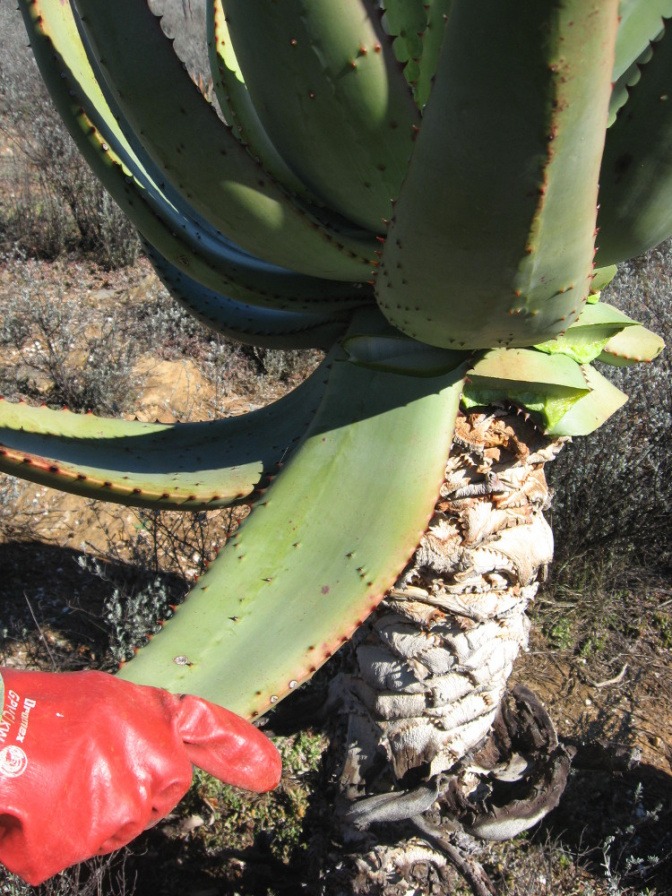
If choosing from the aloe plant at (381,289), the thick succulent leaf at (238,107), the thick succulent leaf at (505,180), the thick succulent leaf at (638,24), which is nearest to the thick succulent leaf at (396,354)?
the aloe plant at (381,289)

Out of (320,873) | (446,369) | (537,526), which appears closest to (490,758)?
(320,873)

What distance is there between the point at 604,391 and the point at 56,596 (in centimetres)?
242

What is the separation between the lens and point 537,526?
144 cm

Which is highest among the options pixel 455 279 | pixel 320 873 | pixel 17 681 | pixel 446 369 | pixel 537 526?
pixel 455 279

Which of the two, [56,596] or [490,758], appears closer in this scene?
[490,758]

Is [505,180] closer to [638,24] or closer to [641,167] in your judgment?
[641,167]

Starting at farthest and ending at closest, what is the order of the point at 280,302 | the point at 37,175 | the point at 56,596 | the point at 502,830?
1. the point at 37,175
2. the point at 56,596
3. the point at 502,830
4. the point at 280,302

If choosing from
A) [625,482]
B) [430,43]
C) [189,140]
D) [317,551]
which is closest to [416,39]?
[430,43]

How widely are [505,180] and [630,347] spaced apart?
2.58ft

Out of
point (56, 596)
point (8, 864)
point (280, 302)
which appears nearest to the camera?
point (8, 864)

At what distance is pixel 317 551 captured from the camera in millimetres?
1089

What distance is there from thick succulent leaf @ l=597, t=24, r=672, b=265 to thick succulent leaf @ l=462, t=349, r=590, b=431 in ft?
0.82

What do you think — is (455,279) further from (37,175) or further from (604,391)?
(37,175)

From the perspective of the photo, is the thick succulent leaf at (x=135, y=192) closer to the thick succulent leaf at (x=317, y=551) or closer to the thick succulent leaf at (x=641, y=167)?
the thick succulent leaf at (x=317, y=551)
